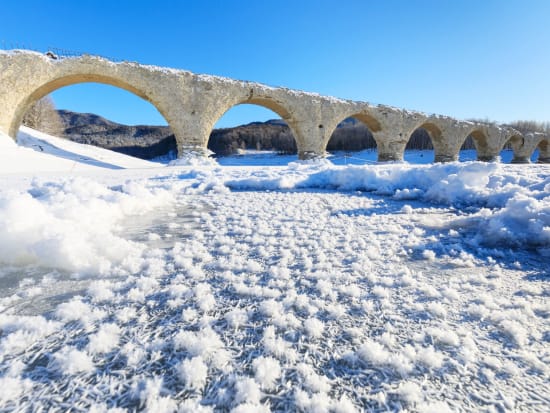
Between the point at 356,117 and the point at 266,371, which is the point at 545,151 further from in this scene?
the point at 266,371

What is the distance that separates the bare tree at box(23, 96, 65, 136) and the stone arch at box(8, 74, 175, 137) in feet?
55.0

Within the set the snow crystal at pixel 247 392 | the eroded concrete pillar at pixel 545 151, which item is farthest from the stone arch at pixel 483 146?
the snow crystal at pixel 247 392

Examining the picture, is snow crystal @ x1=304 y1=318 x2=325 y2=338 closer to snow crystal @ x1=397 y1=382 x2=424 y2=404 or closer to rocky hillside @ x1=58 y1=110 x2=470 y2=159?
snow crystal @ x1=397 y1=382 x2=424 y2=404

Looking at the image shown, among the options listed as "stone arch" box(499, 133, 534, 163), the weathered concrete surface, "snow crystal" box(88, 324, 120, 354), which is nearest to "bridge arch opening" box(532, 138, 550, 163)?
"stone arch" box(499, 133, 534, 163)

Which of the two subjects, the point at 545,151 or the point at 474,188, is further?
the point at 545,151

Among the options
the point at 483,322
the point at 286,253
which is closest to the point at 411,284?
the point at 483,322

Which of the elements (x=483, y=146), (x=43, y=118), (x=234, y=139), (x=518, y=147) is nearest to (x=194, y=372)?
(x=483, y=146)

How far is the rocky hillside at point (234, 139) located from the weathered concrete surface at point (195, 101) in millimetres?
24876

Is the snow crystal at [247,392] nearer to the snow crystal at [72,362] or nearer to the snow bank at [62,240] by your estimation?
the snow crystal at [72,362]

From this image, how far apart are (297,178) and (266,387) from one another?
16.6 feet

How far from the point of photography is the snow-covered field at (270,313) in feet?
2.77

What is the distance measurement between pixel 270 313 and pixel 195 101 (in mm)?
12419

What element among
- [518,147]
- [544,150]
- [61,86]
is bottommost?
[544,150]

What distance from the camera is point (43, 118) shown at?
25.2m
